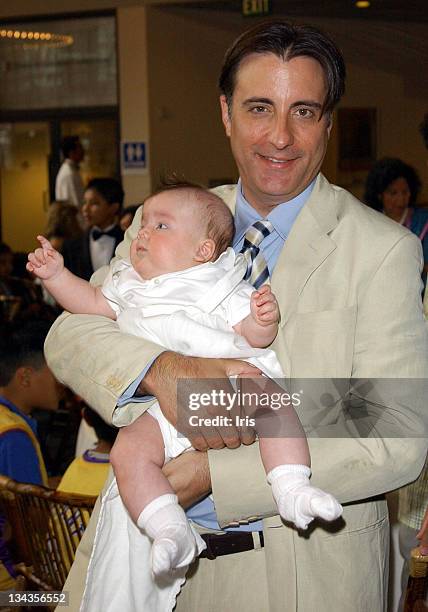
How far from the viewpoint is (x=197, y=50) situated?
10.4 meters

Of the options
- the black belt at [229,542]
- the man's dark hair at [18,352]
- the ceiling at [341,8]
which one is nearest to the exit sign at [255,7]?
the ceiling at [341,8]

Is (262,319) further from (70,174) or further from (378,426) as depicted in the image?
(70,174)

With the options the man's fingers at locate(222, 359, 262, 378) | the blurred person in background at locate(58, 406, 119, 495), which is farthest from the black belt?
the blurred person in background at locate(58, 406, 119, 495)

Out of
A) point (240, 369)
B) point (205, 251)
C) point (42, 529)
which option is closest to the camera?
point (240, 369)

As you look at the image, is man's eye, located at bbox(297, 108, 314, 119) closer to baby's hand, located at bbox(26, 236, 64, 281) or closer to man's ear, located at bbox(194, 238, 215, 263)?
man's ear, located at bbox(194, 238, 215, 263)

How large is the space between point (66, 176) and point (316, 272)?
785cm

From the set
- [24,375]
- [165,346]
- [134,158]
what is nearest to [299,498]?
[165,346]

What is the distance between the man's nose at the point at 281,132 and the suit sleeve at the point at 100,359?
0.45 m

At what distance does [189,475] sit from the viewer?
154cm

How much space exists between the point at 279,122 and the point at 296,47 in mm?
141

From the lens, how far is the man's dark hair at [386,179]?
5.52 metres

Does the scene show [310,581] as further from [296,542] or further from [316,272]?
[316,272]

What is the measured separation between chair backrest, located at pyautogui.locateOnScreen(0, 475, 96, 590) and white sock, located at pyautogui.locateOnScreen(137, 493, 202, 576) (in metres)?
0.95

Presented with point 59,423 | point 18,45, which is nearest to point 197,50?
point 18,45
